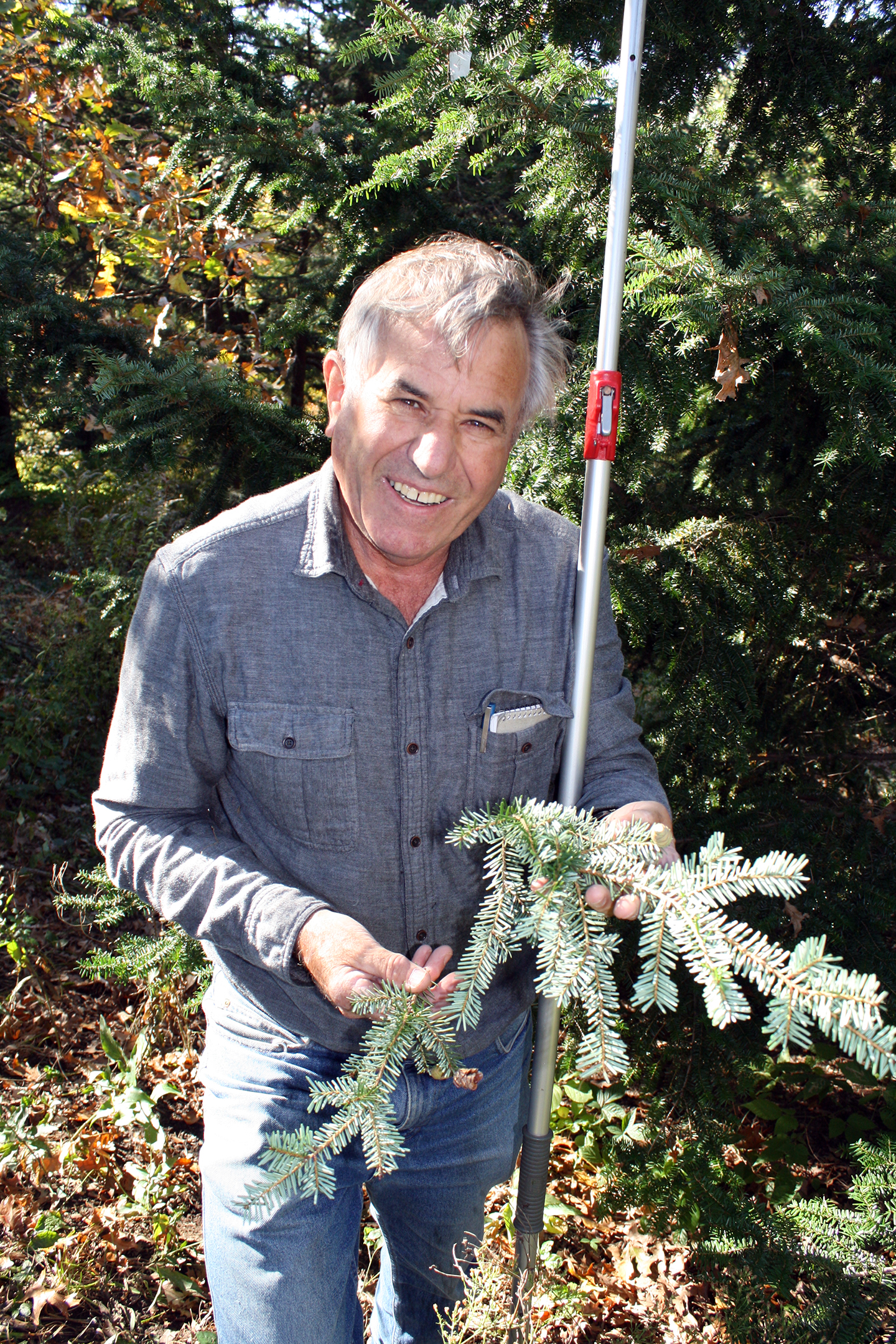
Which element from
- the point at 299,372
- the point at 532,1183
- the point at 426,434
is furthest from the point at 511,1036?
the point at 299,372

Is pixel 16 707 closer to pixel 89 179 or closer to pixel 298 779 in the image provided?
pixel 89 179

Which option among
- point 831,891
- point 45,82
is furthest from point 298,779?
point 45,82

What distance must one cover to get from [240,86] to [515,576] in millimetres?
2278

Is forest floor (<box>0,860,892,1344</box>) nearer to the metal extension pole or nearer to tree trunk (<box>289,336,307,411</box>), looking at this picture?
the metal extension pole

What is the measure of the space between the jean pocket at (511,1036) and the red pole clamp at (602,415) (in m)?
1.41

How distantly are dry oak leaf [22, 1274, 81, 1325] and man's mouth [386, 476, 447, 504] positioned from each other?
8.35ft

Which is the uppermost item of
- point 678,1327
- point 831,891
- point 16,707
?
point 831,891

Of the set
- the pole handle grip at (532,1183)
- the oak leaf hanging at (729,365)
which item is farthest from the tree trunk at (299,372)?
the pole handle grip at (532,1183)

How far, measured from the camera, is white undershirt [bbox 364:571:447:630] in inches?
78.2

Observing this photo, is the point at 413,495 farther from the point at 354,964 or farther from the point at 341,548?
the point at 354,964

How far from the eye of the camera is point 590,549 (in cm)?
192

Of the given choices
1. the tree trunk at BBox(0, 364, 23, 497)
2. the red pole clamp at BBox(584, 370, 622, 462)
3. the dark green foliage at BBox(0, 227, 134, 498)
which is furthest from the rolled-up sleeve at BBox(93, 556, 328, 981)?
the tree trunk at BBox(0, 364, 23, 497)

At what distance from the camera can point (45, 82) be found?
15.4 ft

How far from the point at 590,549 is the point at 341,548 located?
56 centimetres
